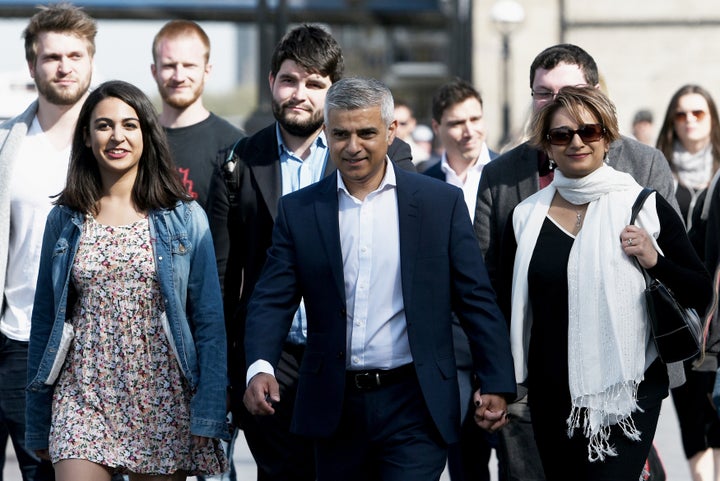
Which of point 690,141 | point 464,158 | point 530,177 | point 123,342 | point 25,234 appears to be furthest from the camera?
point 690,141

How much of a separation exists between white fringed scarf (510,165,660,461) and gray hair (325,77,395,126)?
85 centimetres

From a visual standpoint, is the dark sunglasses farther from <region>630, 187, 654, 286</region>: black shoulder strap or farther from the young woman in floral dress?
the young woman in floral dress

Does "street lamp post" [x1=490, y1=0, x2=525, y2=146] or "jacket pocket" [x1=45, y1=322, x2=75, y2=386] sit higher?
"street lamp post" [x1=490, y1=0, x2=525, y2=146]

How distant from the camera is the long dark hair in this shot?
17.6 ft

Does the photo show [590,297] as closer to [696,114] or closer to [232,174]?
[232,174]

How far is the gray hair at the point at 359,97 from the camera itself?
486 cm

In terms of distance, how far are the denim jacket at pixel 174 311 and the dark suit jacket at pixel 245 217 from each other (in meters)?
0.44

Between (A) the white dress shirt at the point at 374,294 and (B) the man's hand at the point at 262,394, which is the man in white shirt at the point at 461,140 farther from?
(B) the man's hand at the point at 262,394

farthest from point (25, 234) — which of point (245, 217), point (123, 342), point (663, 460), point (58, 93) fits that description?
point (663, 460)

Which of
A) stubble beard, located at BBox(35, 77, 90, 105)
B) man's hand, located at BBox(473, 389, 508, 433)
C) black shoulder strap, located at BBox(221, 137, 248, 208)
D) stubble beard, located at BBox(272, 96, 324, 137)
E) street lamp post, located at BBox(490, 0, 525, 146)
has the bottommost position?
man's hand, located at BBox(473, 389, 508, 433)

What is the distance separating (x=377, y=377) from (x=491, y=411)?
42 cm

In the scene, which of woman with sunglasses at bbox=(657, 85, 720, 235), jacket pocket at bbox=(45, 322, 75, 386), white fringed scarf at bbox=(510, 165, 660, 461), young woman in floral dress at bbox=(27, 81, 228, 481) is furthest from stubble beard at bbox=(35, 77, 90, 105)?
woman with sunglasses at bbox=(657, 85, 720, 235)

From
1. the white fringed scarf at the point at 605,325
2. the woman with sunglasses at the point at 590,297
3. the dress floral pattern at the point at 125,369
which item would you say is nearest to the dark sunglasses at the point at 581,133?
the woman with sunglasses at the point at 590,297

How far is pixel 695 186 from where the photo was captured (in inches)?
330
